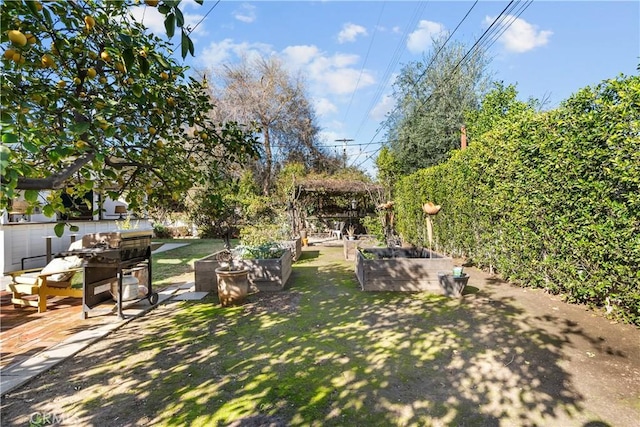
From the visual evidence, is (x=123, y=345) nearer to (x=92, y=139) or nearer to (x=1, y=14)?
(x=92, y=139)

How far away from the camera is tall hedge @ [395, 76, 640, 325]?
3.84 metres

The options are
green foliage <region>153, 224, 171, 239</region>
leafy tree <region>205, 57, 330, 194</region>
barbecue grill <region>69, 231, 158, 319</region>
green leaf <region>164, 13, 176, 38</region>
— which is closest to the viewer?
green leaf <region>164, 13, 176, 38</region>

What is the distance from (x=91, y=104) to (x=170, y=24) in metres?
1.11

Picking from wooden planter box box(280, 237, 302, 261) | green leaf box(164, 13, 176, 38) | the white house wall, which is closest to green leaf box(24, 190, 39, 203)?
green leaf box(164, 13, 176, 38)

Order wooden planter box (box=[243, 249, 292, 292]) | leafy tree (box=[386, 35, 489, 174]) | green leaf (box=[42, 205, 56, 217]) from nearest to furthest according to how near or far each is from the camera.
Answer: green leaf (box=[42, 205, 56, 217]), wooden planter box (box=[243, 249, 292, 292]), leafy tree (box=[386, 35, 489, 174])

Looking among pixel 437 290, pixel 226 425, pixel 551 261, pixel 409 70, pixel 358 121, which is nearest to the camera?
pixel 226 425

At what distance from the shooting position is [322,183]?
14273 mm

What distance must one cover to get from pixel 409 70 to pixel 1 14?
18.9 meters

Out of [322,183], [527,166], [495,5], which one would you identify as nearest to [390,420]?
[527,166]

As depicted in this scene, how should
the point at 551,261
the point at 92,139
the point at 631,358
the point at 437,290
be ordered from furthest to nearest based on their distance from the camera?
the point at 437,290, the point at 551,261, the point at 631,358, the point at 92,139

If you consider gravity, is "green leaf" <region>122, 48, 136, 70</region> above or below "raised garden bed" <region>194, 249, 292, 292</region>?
above

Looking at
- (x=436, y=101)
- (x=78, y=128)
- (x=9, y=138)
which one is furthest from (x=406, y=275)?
(x=436, y=101)

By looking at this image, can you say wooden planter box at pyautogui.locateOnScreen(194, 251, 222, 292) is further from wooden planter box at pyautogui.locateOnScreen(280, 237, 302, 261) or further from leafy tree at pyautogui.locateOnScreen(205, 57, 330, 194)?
leafy tree at pyautogui.locateOnScreen(205, 57, 330, 194)

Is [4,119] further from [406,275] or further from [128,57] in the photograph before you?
[406,275]
